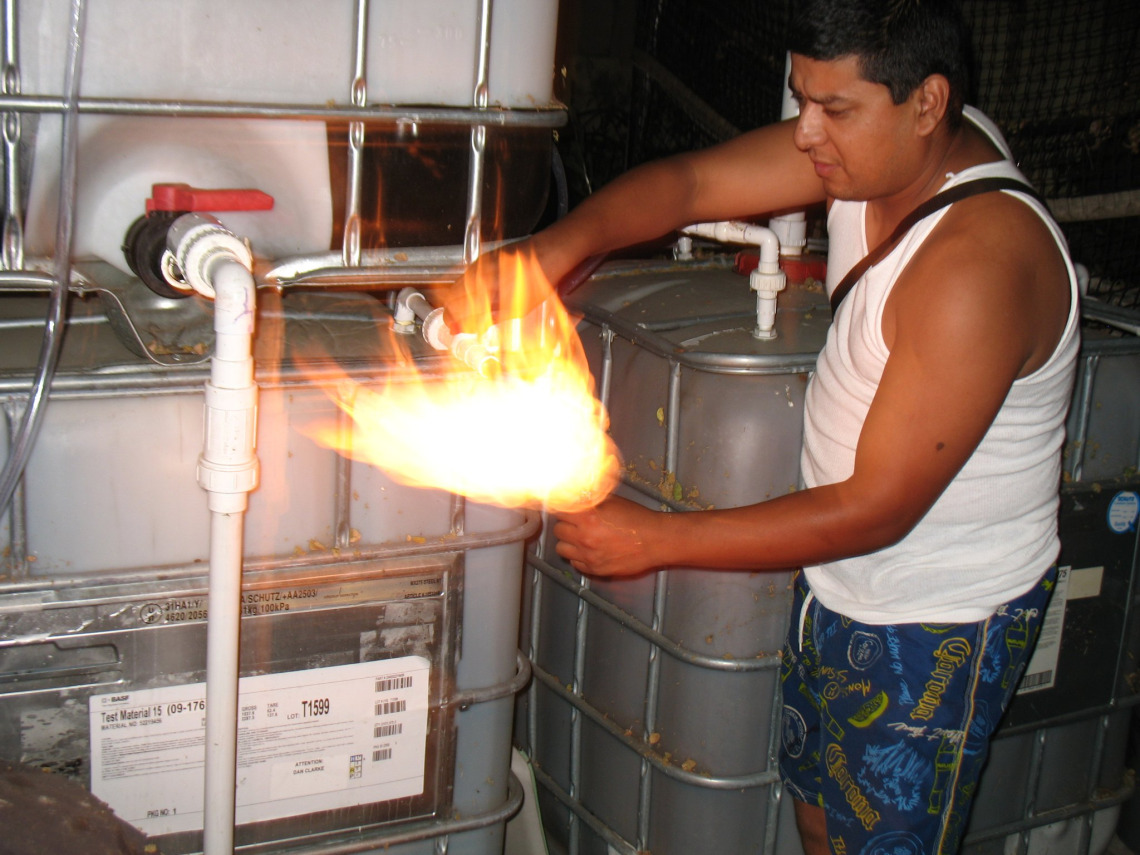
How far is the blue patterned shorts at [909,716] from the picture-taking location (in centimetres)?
154

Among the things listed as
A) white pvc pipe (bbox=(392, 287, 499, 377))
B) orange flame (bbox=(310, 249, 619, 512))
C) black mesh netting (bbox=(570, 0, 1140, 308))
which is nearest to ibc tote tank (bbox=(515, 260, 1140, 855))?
orange flame (bbox=(310, 249, 619, 512))

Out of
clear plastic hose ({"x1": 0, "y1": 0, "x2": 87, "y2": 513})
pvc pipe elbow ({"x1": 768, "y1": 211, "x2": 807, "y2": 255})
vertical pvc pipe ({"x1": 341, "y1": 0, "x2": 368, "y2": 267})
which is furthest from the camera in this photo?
pvc pipe elbow ({"x1": 768, "y1": 211, "x2": 807, "y2": 255})

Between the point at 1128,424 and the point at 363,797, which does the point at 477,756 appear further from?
the point at 1128,424

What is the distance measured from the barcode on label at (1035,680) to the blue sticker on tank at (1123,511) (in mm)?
284

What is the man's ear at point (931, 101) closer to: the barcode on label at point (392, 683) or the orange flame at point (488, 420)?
the orange flame at point (488, 420)

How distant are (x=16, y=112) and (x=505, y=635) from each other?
928mm

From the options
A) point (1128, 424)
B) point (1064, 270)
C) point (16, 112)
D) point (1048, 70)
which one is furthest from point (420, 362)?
point (1048, 70)

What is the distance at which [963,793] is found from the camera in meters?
1.61

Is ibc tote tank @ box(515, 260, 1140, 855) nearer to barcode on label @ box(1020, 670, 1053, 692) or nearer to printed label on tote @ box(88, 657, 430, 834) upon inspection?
barcode on label @ box(1020, 670, 1053, 692)

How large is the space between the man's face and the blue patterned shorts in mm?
621

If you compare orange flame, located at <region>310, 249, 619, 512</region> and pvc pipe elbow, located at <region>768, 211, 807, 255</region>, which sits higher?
pvc pipe elbow, located at <region>768, 211, 807, 255</region>

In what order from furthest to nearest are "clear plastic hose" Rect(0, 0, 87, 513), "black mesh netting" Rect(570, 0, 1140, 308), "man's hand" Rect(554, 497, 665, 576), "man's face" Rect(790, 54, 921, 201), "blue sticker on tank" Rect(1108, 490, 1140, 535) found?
"black mesh netting" Rect(570, 0, 1140, 308) → "blue sticker on tank" Rect(1108, 490, 1140, 535) → "man's hand" Rect(554, 497, 665, 576) → "man's face" Rect(790, 54, 921, 201) → "clear plastic hose" Rect(0, 0, 87, 513)

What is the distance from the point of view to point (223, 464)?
1211mm

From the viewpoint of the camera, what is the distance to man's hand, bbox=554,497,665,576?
1478 millimetres
